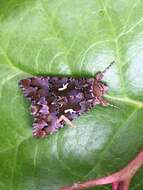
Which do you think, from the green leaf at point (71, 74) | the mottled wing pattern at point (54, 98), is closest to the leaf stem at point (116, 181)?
the green leaf at point (71, 74)

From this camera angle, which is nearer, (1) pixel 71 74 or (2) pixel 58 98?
(1) pixel 71 74

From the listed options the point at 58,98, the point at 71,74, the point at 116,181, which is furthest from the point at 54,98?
the point at 116,181

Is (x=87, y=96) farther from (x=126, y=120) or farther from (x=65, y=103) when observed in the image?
(x=126, y=120)

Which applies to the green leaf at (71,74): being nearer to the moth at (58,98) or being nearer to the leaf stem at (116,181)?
the moth at (58,98)

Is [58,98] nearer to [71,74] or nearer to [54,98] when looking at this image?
[54,98]

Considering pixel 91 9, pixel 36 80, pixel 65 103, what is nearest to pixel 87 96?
pixel 65 103

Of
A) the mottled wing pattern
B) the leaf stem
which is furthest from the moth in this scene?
the leaf stem

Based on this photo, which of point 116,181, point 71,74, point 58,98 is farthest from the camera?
point 58,98

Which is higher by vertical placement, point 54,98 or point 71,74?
point 71,74
